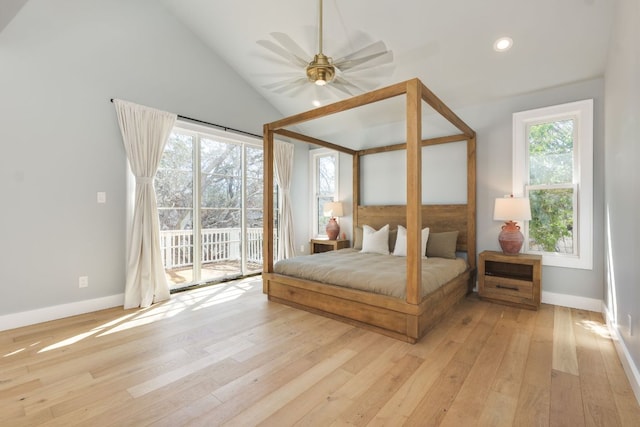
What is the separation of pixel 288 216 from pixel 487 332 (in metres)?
3.59

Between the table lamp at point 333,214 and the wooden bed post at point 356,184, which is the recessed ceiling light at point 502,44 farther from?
the table lamp at point 333,214

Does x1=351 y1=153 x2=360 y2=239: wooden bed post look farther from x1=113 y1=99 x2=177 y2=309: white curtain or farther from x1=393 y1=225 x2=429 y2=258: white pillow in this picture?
x1=113 y1=99 x2=177 y2=309: white curtain

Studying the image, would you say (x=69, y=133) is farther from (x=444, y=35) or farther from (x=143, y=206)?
(x=444, y=35)

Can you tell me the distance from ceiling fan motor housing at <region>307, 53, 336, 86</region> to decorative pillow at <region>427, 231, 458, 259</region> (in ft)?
8.33

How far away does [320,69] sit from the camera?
255cm

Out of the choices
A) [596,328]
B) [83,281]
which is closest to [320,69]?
[83,281]

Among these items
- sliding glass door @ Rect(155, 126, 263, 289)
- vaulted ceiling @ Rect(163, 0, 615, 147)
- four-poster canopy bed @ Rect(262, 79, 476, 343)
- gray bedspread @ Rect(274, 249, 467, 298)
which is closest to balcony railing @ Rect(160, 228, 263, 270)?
sliding glass door @ Rect(155, 126, 263, 289)

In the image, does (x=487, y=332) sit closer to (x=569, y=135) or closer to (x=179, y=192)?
(x=569, y=135)

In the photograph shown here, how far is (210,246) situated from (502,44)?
4586 millimetres

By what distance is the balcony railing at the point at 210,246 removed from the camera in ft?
13.7

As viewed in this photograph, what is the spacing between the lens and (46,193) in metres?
2.99

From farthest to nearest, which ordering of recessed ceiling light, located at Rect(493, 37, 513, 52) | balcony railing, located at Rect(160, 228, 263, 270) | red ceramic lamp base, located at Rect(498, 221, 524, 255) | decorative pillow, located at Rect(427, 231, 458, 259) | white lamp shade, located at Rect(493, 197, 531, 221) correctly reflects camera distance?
balcony railing, located at Rect(160, 228, 263, 270) → decorative pillow, located at Rect(427, 231, 458, 259) → red ceramic lamp base, located at Rect(498, 221, 524, 255) → white lamp shade, located at Rect(493, 197, 531, 221) → recessed ceiling light, located at Rect(493, 37, 513, 52)

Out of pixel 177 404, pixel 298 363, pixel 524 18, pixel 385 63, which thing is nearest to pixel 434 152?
pixel 385 63

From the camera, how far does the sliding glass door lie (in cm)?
410
